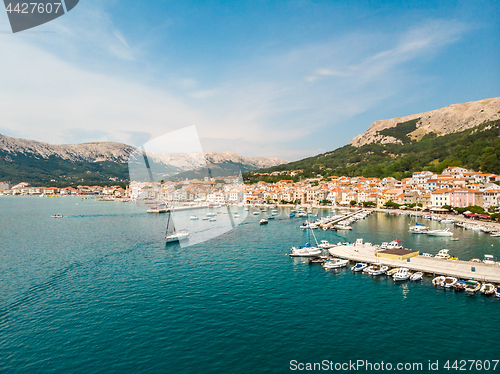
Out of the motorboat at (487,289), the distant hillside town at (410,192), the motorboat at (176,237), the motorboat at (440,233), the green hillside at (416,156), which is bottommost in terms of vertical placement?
the motorboat at (440,233)

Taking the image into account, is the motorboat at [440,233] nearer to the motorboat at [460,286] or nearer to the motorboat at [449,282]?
the motorboat at [449,282]

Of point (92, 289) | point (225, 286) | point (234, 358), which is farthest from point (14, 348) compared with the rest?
point (225, 286)

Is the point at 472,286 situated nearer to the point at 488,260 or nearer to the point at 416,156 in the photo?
the point at 488,260

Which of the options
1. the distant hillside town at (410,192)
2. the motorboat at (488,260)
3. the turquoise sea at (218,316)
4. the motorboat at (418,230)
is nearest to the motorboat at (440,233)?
the motorboat at (418,230)

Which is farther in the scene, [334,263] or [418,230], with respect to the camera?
[418,230]

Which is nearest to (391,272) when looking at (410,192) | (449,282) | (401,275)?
(401,275)

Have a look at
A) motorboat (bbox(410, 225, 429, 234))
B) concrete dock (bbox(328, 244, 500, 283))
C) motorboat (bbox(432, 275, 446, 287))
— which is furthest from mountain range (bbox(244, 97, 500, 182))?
motorboat (bbox(432, 275, 446, 287))

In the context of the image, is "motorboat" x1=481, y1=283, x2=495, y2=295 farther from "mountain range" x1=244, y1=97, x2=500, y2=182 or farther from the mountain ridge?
the mountain ridge
